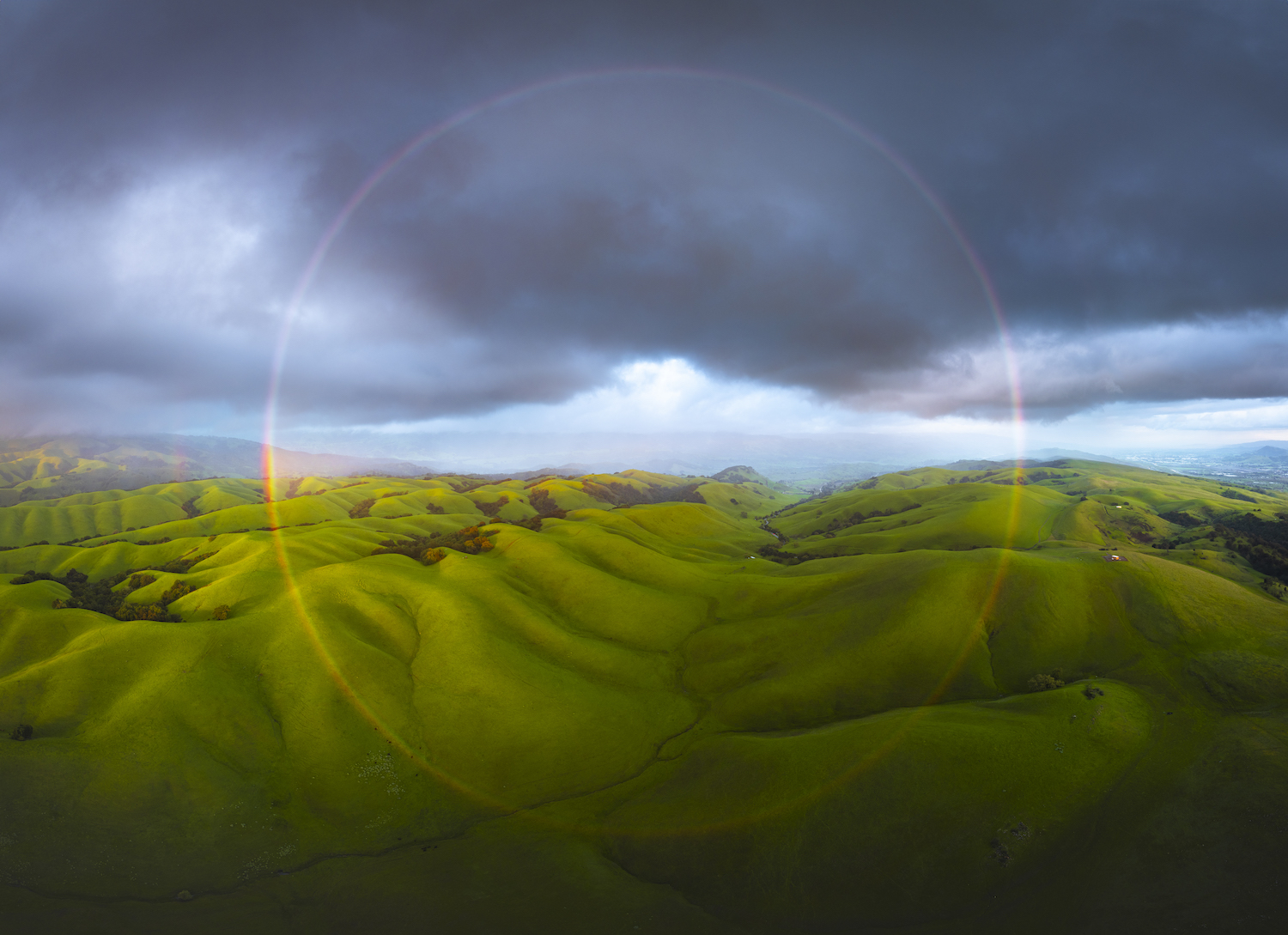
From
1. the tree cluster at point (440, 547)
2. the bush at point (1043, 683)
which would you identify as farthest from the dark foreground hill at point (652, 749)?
the tree cluster at point (440, 547)

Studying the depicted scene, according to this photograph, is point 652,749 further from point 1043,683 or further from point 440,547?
point 440,547

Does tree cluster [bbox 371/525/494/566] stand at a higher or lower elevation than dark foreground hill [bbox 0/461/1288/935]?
higher

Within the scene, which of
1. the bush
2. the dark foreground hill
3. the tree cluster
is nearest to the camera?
the dark foreground hill

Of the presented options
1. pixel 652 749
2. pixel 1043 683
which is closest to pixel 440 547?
pixel 652 749

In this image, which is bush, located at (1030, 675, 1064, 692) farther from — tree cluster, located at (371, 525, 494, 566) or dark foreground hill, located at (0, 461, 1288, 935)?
tree cluster, located at (371, 525, 494, 566)

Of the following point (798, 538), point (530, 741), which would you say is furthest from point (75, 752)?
point (798, 538)

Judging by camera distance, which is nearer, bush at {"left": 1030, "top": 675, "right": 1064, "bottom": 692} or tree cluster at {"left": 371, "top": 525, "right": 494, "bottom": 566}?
bush at {"left": 1030, "top": 675, "right": 1064, "bottom": 692}

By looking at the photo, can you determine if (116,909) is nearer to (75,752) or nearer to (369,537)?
(75,752)

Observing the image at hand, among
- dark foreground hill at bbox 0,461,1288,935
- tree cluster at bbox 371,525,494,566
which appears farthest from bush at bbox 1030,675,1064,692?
tree cluster at bbox 371,525,494,566
